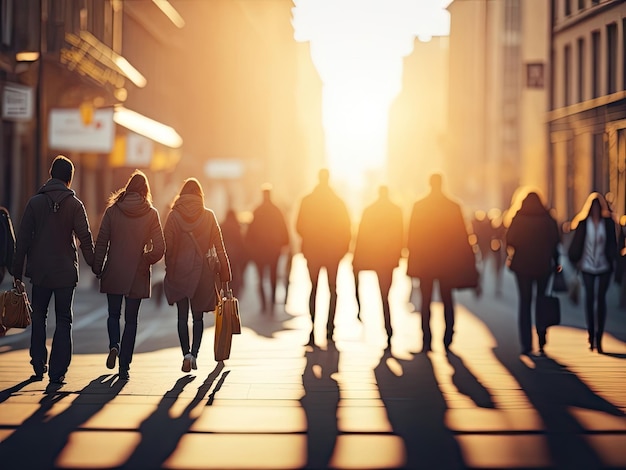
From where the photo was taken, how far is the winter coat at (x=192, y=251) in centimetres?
940

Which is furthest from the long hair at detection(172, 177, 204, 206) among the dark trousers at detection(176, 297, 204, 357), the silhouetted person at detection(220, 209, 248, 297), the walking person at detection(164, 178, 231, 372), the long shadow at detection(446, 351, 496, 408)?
the silhouetted person at detection(220, 209, 248, 297)

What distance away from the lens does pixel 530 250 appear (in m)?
11.4

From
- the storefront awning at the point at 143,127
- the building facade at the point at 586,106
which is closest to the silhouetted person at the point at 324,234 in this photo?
the building facade at the point at 586,106

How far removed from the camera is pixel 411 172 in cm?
16150

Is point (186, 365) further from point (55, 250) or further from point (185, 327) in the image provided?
point (55, 250)

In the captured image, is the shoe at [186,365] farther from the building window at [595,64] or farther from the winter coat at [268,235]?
the building window at [595,64]

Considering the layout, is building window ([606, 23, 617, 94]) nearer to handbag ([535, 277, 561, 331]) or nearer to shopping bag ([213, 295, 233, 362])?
handbag ([535, 277, 561, 331])

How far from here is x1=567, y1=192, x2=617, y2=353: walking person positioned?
11.4 metres

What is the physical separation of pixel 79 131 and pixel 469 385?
793 inches

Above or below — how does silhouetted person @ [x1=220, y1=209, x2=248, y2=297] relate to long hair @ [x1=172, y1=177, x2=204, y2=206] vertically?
below

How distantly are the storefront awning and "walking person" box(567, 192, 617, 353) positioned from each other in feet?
63.1

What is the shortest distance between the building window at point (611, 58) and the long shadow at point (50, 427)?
21.6 meters

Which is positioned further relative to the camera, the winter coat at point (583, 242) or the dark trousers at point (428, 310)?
the dark trousers at point (428, 310)

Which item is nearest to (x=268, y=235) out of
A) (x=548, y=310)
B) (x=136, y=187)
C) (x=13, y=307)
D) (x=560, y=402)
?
(x=548, y=310)
